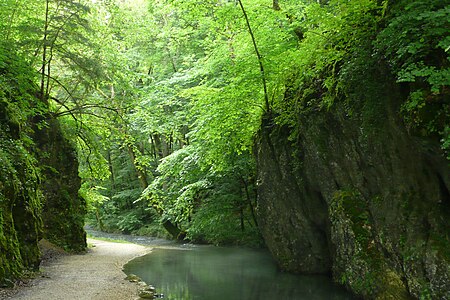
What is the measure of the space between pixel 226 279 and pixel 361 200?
5.00 metres

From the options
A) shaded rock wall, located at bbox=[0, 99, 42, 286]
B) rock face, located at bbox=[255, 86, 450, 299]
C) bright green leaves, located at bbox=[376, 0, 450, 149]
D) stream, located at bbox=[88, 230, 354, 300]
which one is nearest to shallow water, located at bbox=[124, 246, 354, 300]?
stream, located at bbox=[88, 230, 354, 300]

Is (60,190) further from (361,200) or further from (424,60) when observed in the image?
(424,60)

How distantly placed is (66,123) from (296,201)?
11.8 m

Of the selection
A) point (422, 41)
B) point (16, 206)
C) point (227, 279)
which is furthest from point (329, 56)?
point (16, 206)

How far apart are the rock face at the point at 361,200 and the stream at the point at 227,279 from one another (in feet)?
2.34

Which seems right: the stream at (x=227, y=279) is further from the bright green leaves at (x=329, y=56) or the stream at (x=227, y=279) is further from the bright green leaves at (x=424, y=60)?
the bright green leaves at (x=424, y=60)

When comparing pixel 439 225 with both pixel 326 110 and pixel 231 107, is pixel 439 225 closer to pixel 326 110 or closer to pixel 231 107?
pixel 326 110

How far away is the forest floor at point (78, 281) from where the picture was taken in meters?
8.91

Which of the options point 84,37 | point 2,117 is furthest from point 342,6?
point 84,37

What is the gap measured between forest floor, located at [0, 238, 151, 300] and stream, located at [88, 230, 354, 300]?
91 cm

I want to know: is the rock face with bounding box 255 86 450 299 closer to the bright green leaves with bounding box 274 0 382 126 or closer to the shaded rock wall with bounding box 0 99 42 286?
the bright green leaves with bounding box 274 0 382 126

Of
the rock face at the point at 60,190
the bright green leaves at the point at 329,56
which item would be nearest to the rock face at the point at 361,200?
the bright green leaves at the point at 329,56

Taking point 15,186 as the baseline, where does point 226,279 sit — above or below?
below

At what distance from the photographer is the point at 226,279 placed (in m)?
12.1
